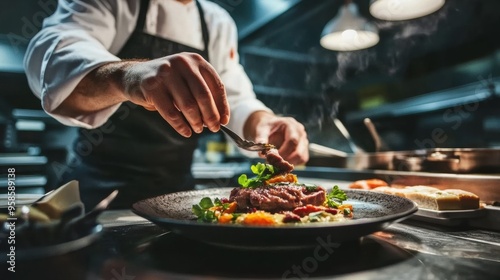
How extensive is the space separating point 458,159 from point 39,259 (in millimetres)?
1982

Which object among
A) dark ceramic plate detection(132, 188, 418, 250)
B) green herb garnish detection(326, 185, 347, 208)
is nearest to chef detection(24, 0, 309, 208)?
dark ceramic plate detection(132, 188, 418, 250)

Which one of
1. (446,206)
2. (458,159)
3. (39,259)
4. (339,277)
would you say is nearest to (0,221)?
(39,259)

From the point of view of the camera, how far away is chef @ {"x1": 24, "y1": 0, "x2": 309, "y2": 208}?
111cm

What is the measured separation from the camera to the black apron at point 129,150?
85.2 inches

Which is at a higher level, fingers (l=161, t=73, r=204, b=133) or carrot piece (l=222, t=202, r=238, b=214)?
fingers (l=161, t=73, r=204, b=133)

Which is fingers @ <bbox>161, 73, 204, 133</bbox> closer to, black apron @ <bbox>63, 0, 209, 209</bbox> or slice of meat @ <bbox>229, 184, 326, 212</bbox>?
slice of meat @ <bbox>229, 184, 326, 212</bbox>

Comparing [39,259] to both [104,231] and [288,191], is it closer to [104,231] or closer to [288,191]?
[104,231]

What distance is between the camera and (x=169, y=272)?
75cm

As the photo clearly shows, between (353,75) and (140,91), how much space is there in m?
3.63

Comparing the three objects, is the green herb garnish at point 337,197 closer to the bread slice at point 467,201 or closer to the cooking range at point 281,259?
the cooking range at point 281,259

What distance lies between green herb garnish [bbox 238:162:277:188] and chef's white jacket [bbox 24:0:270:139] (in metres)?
0.72

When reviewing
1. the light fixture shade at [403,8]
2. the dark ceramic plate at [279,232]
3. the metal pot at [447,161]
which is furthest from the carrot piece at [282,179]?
the light fixture shade at [403,8]

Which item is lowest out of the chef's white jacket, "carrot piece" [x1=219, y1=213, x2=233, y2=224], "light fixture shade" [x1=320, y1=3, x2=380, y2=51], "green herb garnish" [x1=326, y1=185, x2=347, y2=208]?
"carrot piece" [x1=219, y1=213, x2=233, y2=224]

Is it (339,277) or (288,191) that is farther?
(288,191)
